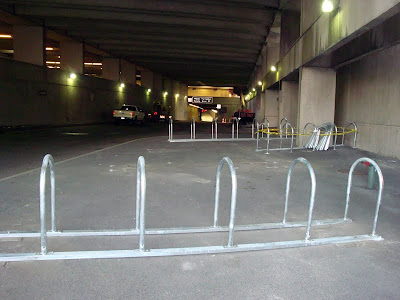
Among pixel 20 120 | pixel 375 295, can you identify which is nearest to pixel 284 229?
pixel 375 295

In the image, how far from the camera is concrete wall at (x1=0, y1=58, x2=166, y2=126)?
2411cm

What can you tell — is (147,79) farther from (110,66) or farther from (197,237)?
(197,237)

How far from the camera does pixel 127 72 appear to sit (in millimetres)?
43844

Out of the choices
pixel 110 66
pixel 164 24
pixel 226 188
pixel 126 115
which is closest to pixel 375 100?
pixel 226 188

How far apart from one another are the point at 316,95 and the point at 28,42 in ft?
73.8

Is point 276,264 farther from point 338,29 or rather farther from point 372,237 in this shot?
point 338,29

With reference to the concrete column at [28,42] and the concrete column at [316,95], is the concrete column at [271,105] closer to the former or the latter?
the concrete column at [316,95]

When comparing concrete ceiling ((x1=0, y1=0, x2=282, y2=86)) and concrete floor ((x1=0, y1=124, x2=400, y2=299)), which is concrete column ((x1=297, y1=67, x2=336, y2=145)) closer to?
concrete floor ((x1=0, y1=124, x2=400, y2=299))

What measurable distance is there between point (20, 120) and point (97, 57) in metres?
19.2

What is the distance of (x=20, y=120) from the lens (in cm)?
2544

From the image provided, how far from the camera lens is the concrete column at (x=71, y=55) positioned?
3284 cm

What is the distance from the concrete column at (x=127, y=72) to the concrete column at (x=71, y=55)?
378 inches

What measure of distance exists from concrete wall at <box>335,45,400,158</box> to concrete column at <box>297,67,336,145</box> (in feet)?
3.14

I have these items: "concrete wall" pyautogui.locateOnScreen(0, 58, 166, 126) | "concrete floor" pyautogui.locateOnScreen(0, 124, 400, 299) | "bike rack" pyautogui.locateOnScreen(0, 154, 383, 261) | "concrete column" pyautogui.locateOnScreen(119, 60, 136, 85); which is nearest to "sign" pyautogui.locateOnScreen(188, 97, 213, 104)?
"concrete column" pyautogui.locateOnScreen(119, 60, 136, 85)
